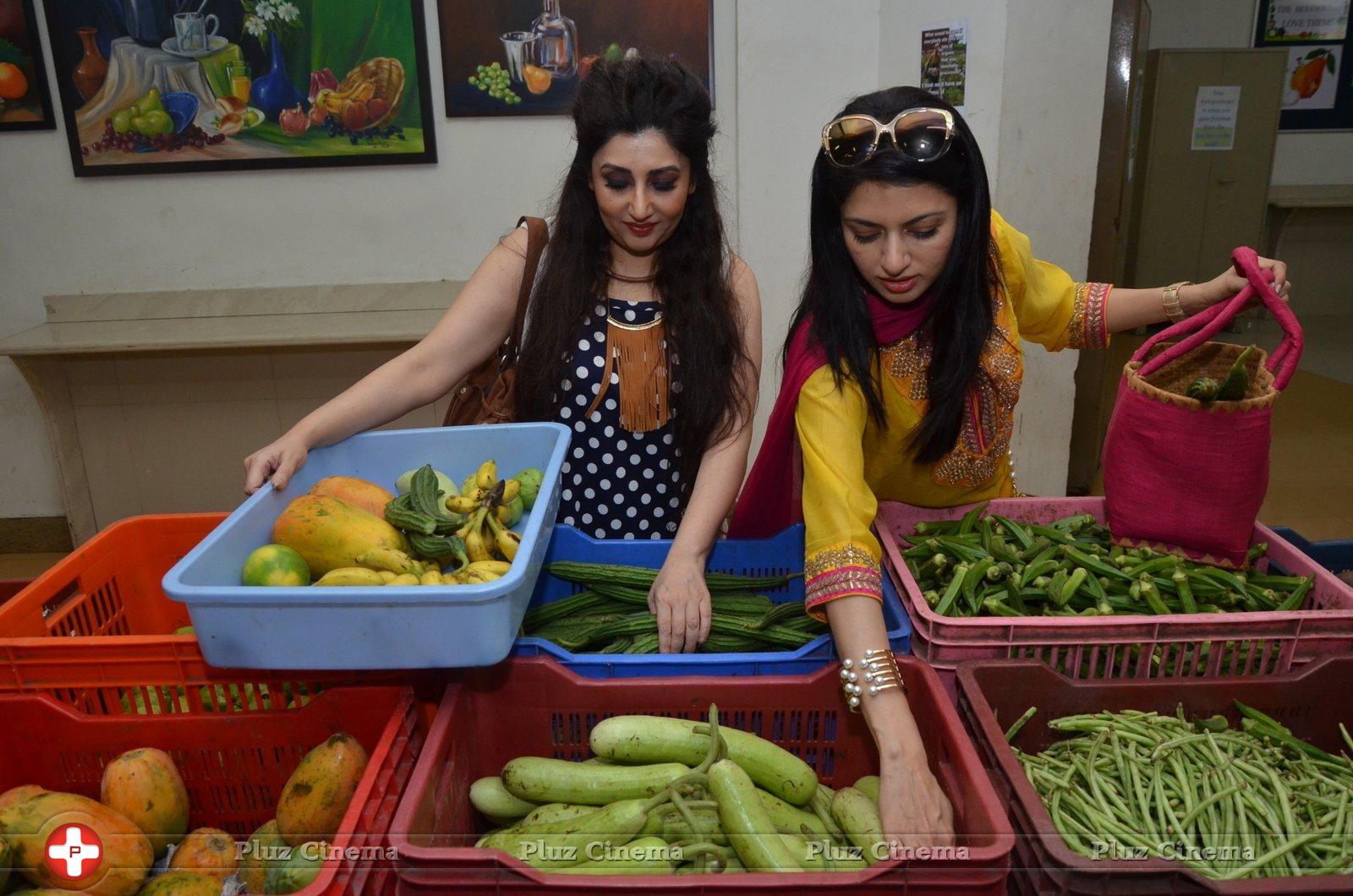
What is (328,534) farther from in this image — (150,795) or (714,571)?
(714,571)

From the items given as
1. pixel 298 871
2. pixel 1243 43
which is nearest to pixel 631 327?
pixel 298 871

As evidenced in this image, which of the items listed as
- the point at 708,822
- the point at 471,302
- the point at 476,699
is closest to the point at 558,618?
the point at 476,699

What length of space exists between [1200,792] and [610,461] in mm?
1266

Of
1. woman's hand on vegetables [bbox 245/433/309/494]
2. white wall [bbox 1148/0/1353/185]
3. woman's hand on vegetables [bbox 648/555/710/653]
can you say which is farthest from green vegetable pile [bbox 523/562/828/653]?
white wall [bbox 1148/0/1353/185]

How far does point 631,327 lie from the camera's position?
199 centimetres

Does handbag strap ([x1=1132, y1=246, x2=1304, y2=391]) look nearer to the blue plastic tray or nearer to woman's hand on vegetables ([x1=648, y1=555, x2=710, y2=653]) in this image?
woman's hand on vegetables ([x1=648, y1=555, x2=710, y2=653])

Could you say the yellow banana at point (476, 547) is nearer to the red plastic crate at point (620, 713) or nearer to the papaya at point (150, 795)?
the red plastic crate at point (620, 713)

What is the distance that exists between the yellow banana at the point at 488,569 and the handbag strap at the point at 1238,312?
1.17 m

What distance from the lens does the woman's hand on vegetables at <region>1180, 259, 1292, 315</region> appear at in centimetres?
164

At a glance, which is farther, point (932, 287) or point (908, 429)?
point (908, 429)

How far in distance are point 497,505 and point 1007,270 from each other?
1137 mm

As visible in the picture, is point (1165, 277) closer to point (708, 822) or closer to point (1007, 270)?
point (1007, 270)

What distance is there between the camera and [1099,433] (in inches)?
175

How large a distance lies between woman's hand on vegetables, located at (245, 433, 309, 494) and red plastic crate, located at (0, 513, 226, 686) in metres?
0.26
